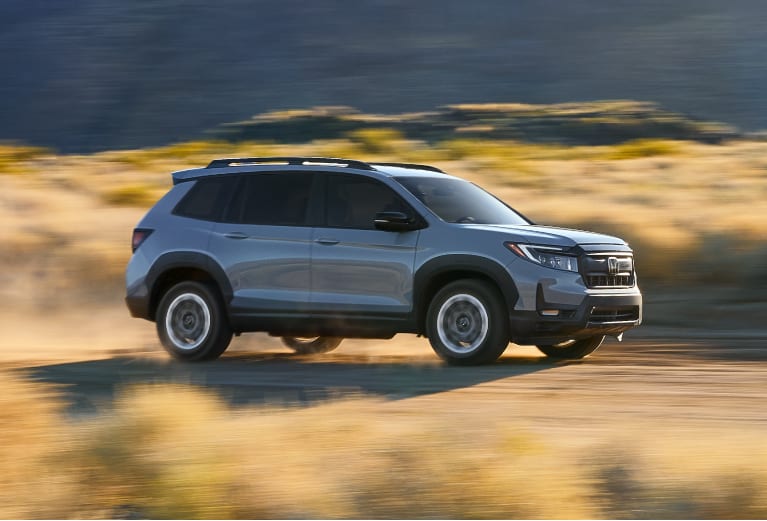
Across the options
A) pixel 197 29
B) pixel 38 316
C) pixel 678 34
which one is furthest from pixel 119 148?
pixel 38 316

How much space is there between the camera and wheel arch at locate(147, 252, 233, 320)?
42.2 feet

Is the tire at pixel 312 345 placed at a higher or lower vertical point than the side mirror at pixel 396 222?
lower

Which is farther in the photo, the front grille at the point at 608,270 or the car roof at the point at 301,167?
the car roof at the point at 301,167

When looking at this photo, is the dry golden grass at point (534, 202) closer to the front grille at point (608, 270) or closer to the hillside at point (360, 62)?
the front grille at point (608, 270)

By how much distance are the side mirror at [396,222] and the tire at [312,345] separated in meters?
2.38

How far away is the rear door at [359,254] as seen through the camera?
39.6 feet

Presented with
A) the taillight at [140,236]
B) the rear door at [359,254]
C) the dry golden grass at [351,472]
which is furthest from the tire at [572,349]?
the dry golden grass at [351,472]

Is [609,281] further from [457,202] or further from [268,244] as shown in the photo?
[268,244]

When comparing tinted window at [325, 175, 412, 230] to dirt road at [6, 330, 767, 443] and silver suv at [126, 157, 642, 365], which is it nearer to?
silver suv at [126, 157, 642, 365]

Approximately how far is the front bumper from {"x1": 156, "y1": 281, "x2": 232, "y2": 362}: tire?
281cm

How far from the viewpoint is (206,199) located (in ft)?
43.2

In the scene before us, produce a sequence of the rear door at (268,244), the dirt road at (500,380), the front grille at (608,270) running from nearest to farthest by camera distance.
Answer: the dirt road at (500,380)
the front grille at (608,270)
the rear door at (268,244)

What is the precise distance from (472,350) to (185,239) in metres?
3.02

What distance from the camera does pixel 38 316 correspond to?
17344mm
